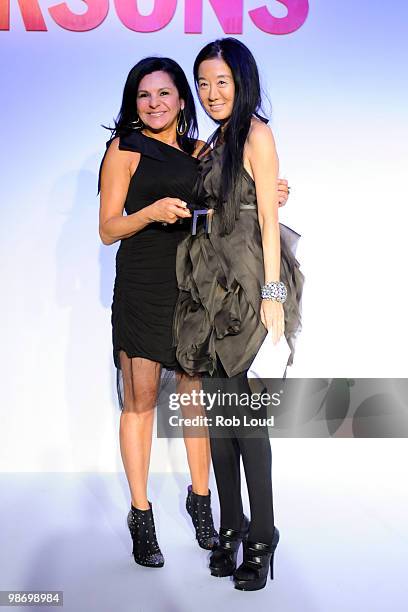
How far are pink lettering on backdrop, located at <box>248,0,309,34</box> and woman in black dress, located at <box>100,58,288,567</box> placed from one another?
89cm

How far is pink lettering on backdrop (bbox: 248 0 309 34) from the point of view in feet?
10.0

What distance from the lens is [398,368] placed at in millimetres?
3324

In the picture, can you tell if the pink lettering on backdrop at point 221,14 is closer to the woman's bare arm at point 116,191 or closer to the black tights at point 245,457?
the woman's bare arm at point 116,191

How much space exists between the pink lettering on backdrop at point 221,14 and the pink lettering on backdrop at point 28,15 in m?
0.55

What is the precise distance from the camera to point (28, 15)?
10.1 feet

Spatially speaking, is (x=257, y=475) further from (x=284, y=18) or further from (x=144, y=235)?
(x=284, y=18)

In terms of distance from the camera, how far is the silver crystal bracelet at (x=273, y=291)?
2000 mm

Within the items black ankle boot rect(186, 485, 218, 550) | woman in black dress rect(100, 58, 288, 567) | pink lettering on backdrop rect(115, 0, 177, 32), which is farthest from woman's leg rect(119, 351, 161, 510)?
pink lettering on backdrop rect(115, 0, 177, 32)

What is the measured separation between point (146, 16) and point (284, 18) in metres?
0.52

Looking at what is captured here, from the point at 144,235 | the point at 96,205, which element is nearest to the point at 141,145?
the point at 144,235

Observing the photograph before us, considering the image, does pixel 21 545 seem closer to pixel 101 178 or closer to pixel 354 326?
pixel 101 178

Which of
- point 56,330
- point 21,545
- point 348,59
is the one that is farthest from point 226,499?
point 348,59

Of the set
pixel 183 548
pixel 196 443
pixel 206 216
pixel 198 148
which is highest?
pixel 198 148

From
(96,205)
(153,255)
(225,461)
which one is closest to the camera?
(225,461)
